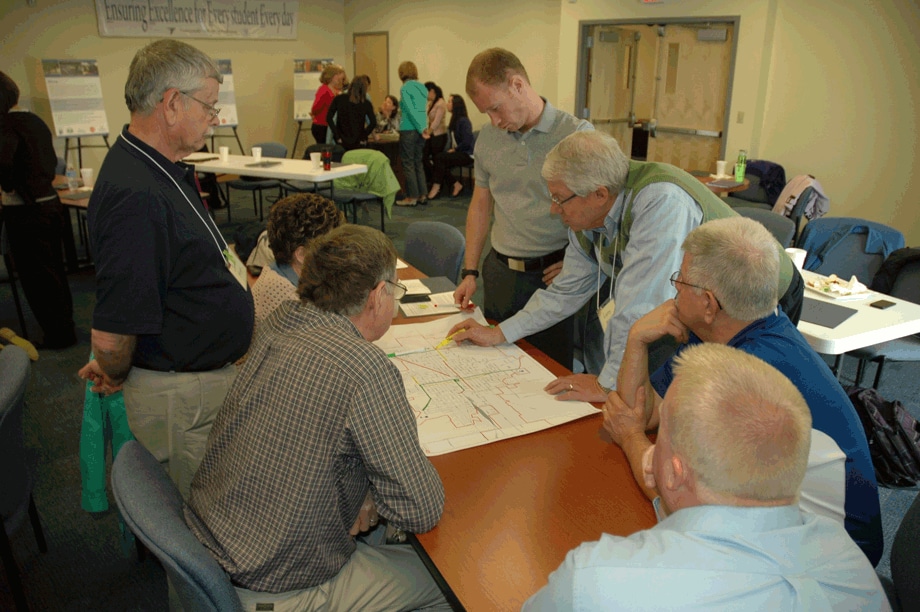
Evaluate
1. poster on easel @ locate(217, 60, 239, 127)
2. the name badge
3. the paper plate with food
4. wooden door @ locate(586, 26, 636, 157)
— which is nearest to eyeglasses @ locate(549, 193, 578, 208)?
the name badge

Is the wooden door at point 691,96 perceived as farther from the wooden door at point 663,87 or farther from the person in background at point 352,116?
the person in background at point 352,116

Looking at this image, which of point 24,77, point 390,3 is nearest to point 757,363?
point 24,77

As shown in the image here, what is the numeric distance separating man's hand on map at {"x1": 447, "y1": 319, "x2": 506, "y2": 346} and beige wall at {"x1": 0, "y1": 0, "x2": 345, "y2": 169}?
27.9 feet

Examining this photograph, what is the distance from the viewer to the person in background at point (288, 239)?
2285mm

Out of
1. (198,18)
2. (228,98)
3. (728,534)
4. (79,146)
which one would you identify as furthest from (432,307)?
(198,18)

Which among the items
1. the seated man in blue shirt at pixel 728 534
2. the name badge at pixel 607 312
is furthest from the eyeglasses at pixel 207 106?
the seated man in blue shirt at pixel 728 534

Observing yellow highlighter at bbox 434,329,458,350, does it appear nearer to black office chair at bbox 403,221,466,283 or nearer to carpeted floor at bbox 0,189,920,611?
black office chair at bbox 403,221,466,283

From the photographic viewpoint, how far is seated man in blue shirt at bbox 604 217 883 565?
1442mm

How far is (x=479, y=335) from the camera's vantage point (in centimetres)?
223

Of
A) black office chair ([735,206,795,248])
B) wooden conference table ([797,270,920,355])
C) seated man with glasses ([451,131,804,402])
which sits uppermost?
seated man with glasses ([451,131,804,402])

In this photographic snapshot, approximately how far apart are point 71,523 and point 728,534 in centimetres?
267

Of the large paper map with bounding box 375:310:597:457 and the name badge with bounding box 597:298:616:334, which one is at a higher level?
the name badge with bounding box 597:298:616:334

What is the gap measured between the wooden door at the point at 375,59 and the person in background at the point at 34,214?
7964 mm

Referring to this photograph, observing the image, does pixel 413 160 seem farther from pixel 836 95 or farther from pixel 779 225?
pixel 779 225
